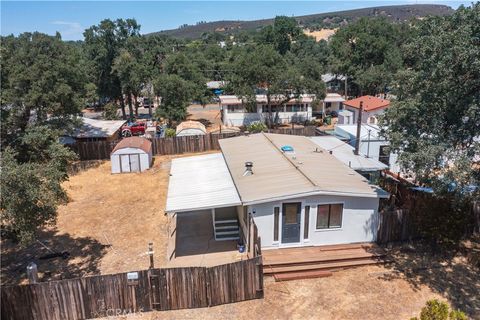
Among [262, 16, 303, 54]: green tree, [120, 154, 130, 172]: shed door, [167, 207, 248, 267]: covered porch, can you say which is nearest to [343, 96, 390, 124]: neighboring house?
[120, 154, 130, 172]: shed door

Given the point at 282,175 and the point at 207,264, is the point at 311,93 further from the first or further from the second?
the point at 207,264

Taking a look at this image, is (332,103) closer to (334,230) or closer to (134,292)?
(334,230)

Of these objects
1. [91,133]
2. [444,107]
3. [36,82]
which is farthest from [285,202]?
[91,133]

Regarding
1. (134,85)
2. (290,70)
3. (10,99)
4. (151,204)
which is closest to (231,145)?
(151,204)

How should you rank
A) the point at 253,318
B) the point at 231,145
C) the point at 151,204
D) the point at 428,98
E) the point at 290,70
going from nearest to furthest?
the point at 253,318 < the point at 428,98 < the point at 151,204 < the point at 231,145 < the point at 290,70

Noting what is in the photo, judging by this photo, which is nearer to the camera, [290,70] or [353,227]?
[353,227]

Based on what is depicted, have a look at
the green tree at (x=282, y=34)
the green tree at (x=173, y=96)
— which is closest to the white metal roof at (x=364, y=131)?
the green tree at (x=173, y=96)
